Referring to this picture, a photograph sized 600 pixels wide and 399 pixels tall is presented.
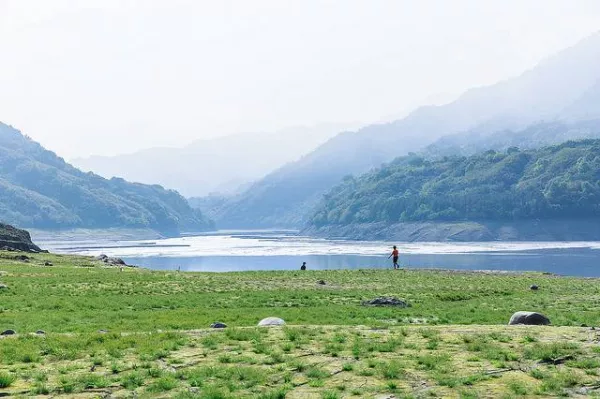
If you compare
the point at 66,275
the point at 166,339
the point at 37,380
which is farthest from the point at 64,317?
the point at 66,275

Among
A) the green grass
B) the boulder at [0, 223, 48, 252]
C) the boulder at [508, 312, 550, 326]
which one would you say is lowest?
the green grass

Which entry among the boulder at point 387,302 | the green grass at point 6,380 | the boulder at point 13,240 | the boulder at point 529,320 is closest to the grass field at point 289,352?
the green grass at point 6,380

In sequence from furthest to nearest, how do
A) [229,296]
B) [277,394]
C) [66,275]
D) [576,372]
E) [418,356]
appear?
1. [66,275]
2. [229,296]
3. [418,356]
4. [576,372]
5. [277,394]

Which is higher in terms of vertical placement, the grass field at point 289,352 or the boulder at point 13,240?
the boulder at point 13,240

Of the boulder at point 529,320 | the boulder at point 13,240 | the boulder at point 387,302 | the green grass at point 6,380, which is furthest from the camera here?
the boulder at point 13,240

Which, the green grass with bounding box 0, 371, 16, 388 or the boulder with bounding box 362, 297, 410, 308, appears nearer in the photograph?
the green grass with bounding box 0, 371, 16, 388

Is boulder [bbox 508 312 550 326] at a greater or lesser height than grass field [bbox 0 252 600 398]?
greater

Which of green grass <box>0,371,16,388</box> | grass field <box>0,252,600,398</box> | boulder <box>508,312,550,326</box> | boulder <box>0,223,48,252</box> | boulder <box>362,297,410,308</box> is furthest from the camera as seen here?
boulder <box>0,223,48,252</box>

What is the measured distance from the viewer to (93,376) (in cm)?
1847

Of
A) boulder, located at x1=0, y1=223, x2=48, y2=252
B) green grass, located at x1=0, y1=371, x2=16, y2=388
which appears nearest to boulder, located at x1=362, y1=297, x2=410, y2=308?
green grass, located at x1=0, y1=371, x2=16, y2=388

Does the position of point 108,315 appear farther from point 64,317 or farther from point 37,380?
point 37,380

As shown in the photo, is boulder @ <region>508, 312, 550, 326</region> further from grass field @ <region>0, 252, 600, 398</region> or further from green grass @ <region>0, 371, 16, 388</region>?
green grass @ <region>0, 371, 16, 388</region>

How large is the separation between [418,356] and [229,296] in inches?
1168

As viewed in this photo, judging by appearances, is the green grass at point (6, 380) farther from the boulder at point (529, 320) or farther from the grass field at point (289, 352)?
the boulder at point (529, 320)
